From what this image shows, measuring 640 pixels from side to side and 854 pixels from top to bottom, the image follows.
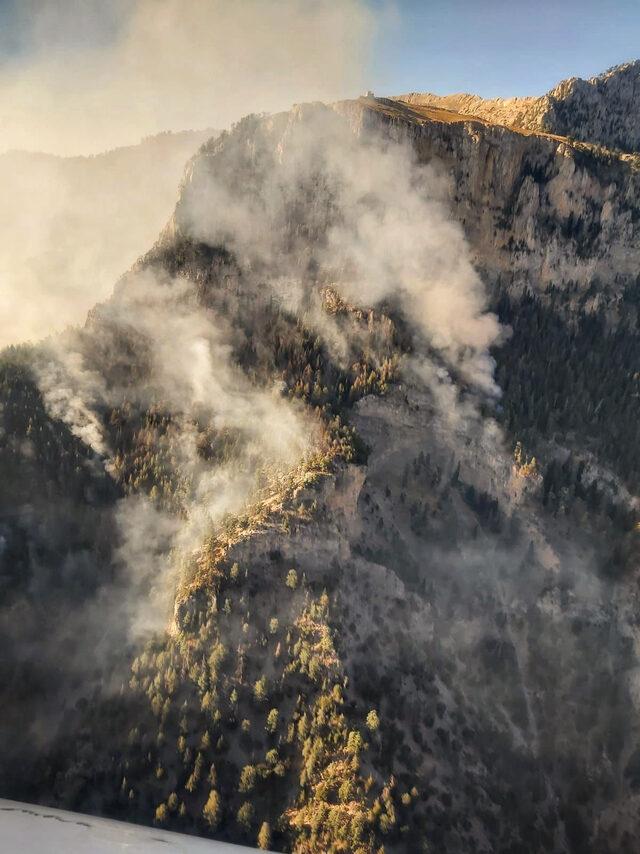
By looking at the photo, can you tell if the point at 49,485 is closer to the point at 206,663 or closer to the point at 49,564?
the point at 49,564

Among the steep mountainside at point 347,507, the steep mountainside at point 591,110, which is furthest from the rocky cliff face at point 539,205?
the steep mountainside at point 591,110

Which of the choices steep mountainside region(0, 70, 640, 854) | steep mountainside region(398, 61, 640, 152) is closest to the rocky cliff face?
steep mountainside region(0, 70, 640, 854)

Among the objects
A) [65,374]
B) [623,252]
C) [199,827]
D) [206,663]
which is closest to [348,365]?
[65,374]

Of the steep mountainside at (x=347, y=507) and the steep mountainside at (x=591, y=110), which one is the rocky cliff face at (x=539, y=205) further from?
the steep mountainside at (x=591, y=110)

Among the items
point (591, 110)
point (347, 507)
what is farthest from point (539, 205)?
point (347, 507)

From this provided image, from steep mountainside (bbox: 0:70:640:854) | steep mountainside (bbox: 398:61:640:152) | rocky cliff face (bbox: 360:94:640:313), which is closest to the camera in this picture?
steep mountainside (bbox: 0:70:640:854)

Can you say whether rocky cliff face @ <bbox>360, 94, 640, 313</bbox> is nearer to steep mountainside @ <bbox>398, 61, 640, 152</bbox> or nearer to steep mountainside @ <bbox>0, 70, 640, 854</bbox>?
steep mountainside @ <bbox>0, 70, 640, 854</bbox>

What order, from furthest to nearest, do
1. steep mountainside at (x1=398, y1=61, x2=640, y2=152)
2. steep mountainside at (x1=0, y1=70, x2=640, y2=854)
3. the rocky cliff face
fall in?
steep mountainside at (x1=398, y1=61, x2=640, y2=152) < the rocky cliff face < steep mountainside at (x1=0, y1=70, x2=640, y2=854)

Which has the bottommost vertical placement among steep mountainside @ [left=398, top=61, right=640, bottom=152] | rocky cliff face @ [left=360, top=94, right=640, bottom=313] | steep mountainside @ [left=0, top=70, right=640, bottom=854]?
steep mountainside @ [left=0, top=70, right=640, bottom=854]

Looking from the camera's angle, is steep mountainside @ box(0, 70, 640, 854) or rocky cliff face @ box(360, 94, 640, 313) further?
rocky cliff face @ box(360, 94, 640, 313)
